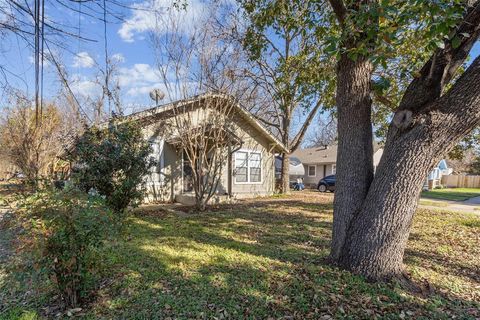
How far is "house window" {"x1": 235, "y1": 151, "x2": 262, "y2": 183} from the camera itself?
549 inches

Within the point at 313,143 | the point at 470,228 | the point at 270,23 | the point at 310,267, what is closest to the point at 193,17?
the point at 270,23

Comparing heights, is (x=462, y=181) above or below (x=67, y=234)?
below

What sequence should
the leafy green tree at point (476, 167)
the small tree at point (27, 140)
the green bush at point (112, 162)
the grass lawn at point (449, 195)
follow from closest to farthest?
the green bush at point (112, 162) → the small tree at point (27, 140) → the grass lawn at point (449, 195) → the leafy green tree at point (476, 167)

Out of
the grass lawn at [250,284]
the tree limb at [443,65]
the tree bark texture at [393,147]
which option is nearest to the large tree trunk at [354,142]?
the tree bark texture at [393,147]

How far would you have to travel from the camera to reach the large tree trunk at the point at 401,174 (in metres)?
3.19

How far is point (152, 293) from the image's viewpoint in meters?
3.54

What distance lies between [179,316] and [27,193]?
228cm

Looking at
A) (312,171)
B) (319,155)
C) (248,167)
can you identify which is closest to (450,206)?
(248,167)

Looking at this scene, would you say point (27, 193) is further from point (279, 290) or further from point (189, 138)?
point (189, 138)

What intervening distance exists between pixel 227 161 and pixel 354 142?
376 inches

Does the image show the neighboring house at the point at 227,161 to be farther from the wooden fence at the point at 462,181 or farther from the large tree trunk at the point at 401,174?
the wooden fence at the point at 462,181

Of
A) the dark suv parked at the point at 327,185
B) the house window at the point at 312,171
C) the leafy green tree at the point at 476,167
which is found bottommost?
the dark suv parked at the point at 327,185

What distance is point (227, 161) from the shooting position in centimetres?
1330

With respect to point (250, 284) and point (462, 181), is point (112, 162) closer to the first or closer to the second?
point (250, 284)
